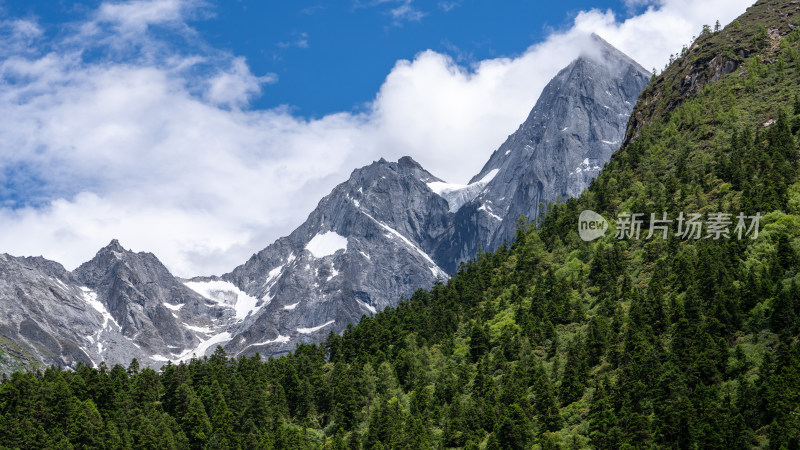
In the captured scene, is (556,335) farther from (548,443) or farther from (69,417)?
(69,417)

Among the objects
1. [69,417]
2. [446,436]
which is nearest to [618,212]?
[446,436]

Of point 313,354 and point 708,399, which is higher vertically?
point 313,354

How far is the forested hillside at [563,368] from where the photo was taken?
108 m

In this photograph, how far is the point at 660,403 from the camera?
105562 millimetres

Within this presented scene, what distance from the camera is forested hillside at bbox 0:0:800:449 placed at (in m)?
108

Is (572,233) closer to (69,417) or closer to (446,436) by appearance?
(446,436)

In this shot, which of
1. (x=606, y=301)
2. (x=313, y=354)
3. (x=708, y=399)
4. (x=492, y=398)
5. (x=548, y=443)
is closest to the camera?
(x=708, y=399)

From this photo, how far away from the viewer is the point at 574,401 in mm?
124000

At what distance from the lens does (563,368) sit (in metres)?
136

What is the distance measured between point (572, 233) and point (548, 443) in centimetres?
8432

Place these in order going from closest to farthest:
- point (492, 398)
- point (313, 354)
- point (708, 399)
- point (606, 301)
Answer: point (708, 399), point (492, 398), point (606, 301), point (313, 354)

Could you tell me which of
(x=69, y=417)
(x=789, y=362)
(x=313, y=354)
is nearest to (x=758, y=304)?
(x=789, y=362)

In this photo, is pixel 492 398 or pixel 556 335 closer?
pixel 492 398

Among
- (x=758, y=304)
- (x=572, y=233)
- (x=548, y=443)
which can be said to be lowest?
(x=548, y=443)
